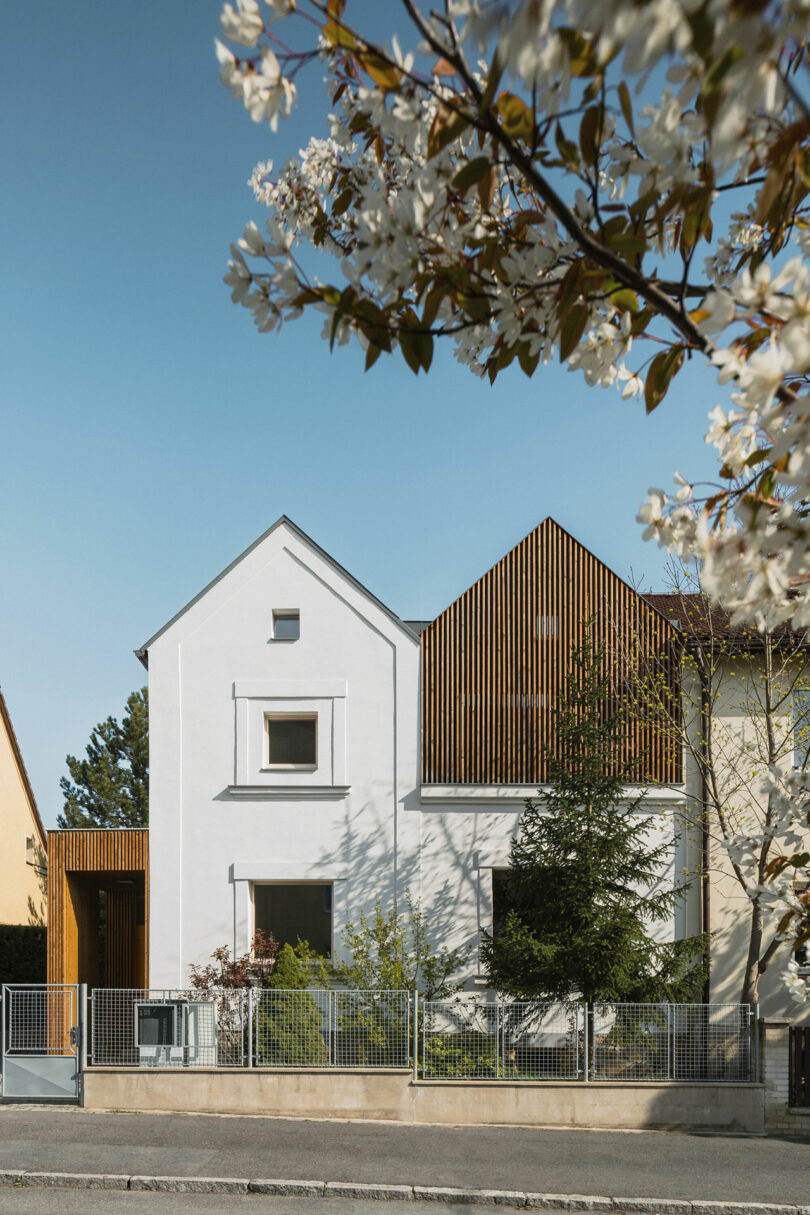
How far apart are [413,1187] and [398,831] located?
728 centimetres

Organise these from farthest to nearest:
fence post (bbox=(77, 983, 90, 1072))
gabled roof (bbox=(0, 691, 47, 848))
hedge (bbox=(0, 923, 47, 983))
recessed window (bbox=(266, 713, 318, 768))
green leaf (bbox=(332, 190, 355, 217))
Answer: gabled roof (bbox=(0, 691, 47, 848)) → hedge (bbox=(0, 923, 47, 983)) → recessed window (bbox=(266, 713, 318, 768)) → fence post (bbox=(77, 983, 90, 1072)) → green leaf (bbox=(332, 190, 355, 217))

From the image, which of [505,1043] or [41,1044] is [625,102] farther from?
[41,1044]

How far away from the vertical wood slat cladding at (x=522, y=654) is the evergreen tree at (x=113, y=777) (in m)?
24.4

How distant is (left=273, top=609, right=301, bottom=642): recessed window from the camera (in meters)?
17.8

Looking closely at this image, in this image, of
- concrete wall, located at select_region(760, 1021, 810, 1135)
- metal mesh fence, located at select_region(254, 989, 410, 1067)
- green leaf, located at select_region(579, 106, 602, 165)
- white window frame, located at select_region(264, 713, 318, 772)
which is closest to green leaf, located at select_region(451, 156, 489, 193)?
green leaf, located at select_region(579, 106, 602, 165)

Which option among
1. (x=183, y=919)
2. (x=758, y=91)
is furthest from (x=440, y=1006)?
(x=758, y=91)

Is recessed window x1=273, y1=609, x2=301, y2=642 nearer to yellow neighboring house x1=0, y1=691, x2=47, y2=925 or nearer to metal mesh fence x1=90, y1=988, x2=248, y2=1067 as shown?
metal mesh fence x1=90, y1=988, x2=248, y2=1067

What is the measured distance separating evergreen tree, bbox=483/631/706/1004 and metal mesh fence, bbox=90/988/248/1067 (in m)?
3.71

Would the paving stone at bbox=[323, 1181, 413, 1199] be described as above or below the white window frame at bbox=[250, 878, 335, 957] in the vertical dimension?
below

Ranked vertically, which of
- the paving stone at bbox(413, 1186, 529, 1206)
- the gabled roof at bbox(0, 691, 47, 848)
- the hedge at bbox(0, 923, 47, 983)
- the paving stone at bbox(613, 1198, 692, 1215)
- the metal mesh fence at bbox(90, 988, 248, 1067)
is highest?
the gabled roof at bbox(0, 691, 47, 848)

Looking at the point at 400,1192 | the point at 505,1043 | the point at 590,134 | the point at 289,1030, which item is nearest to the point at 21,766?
the point at 289,1030

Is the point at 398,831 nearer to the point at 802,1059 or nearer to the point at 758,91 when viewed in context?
the point at 802,1059

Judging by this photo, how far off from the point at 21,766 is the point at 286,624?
13.8 meters

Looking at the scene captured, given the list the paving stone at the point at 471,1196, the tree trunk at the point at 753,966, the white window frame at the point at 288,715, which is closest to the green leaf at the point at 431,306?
the paving stone at the point at 471,1196
